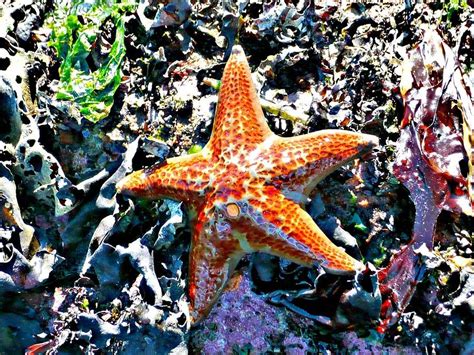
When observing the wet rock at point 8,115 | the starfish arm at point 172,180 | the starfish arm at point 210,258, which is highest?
the wet rock at point 8,115

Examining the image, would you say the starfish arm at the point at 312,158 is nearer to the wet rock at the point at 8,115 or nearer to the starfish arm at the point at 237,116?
the starfish arm at the point at 237,116

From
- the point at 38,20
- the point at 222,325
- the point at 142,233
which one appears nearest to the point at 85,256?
the point at 142,233

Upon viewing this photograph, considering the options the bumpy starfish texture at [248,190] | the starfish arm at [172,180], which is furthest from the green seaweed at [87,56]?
the bumpy starfish texture at [248,190]

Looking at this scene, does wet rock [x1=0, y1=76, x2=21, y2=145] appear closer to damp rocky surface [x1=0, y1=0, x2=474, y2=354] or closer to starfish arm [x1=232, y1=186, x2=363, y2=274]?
damp rocky surface [x1=0, y1=0, x2=474, y2=354]

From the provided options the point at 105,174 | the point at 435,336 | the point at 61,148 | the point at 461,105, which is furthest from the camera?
the point at 61,148

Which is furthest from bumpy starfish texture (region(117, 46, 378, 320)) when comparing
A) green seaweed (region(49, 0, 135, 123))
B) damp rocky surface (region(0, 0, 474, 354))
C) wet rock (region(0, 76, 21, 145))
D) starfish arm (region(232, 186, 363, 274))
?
wet rock (region(0, 76, 21, 145))

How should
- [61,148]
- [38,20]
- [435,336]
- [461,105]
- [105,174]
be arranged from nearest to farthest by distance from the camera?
1. [435,336]
2. [461,105]
3. [105,174]
4. [61,148]
5. [38,20]

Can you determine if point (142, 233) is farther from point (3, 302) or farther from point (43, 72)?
point (43, 72)
